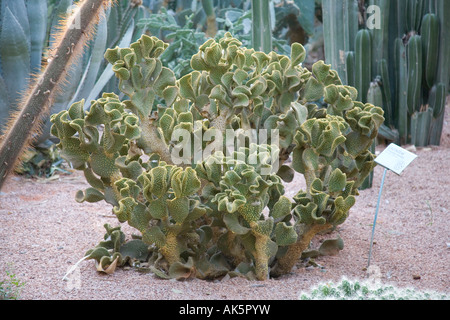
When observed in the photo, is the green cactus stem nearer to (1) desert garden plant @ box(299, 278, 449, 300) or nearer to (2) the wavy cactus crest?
(2) the wavy cactus crest

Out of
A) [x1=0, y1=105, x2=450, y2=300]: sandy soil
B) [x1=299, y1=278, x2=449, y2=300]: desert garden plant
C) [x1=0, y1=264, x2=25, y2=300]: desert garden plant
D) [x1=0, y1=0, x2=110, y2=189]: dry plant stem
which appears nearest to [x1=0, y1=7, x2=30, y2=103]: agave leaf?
[x1=0, y1=105, x2=450, y2=300]: sandy soil

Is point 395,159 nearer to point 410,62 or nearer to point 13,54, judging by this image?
point 410,62

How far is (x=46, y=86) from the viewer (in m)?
2.31

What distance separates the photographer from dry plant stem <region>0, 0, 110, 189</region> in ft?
7.55

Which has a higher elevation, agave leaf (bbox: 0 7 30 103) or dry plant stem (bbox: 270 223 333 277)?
agave leaf (bbox: 0 7 30 103)

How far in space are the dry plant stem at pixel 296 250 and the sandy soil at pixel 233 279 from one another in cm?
6

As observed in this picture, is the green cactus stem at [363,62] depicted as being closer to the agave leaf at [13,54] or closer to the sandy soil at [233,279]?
the sandy soil at [233,279]

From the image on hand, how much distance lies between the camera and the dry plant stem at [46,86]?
230cm

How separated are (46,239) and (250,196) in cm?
125

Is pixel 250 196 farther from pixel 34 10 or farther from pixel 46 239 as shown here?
pixel 34 10

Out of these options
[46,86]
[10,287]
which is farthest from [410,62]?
[10,287]

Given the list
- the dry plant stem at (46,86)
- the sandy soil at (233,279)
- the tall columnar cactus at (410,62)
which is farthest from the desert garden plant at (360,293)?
the tall columnar cactus at (410,62)

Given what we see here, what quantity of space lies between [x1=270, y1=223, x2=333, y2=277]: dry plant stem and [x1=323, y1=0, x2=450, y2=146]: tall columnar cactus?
6.79 feet

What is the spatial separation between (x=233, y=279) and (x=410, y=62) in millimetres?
2860
